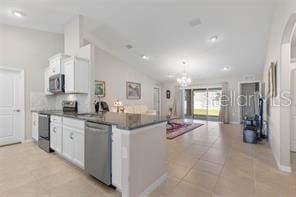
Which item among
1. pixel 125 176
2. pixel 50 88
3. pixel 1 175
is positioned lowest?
pixel 1 175

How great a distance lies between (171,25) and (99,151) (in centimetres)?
383

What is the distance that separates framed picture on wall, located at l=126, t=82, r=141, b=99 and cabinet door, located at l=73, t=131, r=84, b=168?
18.5 ft

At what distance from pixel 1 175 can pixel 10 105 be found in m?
2.46

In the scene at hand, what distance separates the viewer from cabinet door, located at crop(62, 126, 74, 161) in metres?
2.86

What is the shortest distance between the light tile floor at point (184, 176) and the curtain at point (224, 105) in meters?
4.63

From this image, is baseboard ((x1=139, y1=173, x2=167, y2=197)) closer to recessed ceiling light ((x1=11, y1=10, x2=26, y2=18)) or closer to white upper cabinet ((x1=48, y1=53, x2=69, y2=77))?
white upper cabinet ((x1=48, y1=53, x2=69, y2=77))

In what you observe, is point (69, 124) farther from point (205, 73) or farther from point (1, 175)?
point (205, 73)

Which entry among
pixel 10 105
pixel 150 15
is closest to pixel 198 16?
pixel 150 15

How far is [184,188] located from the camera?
2234mm

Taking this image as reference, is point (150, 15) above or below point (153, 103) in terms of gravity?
above

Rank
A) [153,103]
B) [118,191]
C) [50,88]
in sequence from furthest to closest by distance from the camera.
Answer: [153,103], [50,88], [118,191]

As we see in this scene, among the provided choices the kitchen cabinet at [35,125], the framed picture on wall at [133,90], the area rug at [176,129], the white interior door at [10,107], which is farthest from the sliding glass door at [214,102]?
the white interior door at [10,107]

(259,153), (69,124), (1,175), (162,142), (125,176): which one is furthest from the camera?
(259,153)

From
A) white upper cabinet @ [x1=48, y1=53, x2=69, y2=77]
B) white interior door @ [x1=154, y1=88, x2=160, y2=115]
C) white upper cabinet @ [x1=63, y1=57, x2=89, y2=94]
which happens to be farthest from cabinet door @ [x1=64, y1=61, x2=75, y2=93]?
white interior door @ [x1=154, y1=88, x2=160, y2=115]
